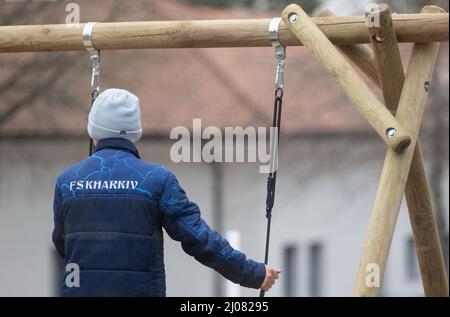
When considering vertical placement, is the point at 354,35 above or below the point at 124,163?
above

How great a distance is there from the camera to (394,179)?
5.04 metres

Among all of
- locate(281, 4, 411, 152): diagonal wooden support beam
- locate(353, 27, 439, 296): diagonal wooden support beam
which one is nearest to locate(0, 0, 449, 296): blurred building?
locate(281, 4, 411, 152): diagonal wooden support beam

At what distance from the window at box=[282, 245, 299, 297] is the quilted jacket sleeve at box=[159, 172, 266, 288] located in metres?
15.5

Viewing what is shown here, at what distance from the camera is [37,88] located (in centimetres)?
1224

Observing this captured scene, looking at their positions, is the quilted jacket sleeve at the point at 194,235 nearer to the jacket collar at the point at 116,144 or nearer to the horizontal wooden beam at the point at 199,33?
the jacket collar at the point at 116,144

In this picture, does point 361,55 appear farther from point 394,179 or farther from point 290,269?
point 290,269

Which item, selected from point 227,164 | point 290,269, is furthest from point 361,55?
point 290,269

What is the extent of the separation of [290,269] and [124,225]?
16.6 m

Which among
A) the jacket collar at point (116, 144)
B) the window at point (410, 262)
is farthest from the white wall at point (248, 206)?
the jacket collar at point (116, 144)

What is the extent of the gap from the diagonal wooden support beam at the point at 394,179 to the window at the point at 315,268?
16091 millimetres

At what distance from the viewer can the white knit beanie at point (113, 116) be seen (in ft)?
15.3

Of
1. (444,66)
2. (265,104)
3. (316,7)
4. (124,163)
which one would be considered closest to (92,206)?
(124,163)
